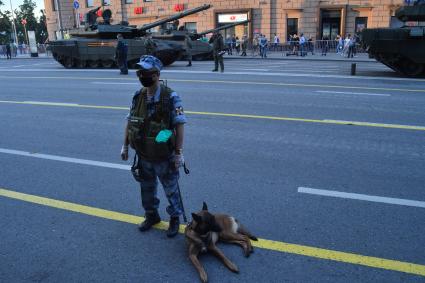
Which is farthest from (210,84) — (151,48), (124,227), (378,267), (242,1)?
(242,1)

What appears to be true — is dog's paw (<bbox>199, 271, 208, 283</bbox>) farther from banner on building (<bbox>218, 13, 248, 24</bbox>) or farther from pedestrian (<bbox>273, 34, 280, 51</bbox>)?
banner on building (<bbox>218, 13, 248, 24</bbox>)

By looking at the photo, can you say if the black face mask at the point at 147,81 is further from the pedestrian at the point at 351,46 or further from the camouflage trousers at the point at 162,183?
the pedestrian at the point at 351,46

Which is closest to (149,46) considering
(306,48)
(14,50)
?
(306,48)

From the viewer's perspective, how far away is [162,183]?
417cm

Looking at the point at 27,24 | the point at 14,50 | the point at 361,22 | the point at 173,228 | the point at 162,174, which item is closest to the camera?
the point at 162,174

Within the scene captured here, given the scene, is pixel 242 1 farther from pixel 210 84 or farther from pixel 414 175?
pixel 414 175

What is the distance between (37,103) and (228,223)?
9.48 m

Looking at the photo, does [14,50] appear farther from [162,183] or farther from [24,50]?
[162,183]

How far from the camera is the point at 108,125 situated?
8969mm

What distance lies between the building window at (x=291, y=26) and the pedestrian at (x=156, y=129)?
34.5 meters

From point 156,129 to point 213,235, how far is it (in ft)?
3.55

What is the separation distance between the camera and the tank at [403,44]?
1616cm

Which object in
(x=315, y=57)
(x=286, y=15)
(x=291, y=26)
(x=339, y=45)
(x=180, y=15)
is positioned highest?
(x=286, y=15)

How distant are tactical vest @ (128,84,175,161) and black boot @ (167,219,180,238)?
66cm
